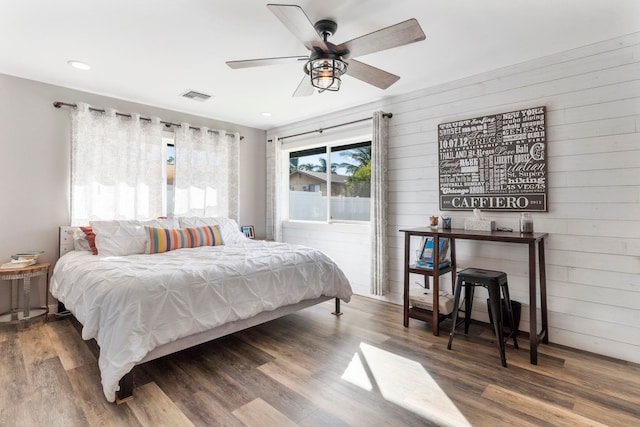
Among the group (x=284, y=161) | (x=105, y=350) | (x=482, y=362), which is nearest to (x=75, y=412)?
(x=105, y=350)

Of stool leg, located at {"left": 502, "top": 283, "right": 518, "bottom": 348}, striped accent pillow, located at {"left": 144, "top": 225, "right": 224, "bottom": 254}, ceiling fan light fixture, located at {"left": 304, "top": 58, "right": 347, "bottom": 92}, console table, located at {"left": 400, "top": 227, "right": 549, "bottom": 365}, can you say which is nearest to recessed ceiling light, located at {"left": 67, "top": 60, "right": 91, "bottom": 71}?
striped accent pillow, located at {"left": 144, "top": 225, "right": 224, "bottom": 254}

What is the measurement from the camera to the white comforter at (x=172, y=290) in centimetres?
193

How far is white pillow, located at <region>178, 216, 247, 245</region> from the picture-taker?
392 cm

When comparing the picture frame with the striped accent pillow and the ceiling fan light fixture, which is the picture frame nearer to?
the striped accent pillow

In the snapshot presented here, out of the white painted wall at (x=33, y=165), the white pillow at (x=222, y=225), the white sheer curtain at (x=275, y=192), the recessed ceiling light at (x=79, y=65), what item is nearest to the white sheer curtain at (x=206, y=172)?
the white pillow at (x=222, y=225)

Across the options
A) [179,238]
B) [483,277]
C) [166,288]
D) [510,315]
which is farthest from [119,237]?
[510,315]

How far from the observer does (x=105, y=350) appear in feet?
6.26

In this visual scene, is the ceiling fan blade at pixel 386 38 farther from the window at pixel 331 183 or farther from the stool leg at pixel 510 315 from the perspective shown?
the window at pixel 331 183

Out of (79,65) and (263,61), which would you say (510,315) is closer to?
(263,61)

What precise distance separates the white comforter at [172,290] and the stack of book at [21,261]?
10.9 inches

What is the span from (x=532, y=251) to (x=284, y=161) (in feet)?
12.3

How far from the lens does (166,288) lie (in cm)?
212

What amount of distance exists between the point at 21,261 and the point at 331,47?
11.1 feet

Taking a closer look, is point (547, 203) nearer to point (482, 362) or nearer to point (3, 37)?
point (482, 362)
